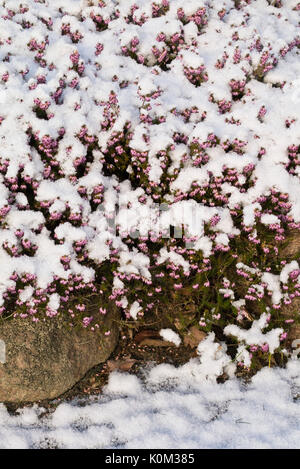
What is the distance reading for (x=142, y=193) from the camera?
136 inches

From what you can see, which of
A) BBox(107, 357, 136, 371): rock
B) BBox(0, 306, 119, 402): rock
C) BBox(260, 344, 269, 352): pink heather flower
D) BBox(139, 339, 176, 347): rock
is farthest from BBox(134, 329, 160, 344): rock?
BBox(260, 344, 269, 352): pink heather flower

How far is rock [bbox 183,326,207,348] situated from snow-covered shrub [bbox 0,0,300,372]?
13 cm

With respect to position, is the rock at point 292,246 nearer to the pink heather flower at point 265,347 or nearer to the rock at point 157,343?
the pink heather flower at point 265,347

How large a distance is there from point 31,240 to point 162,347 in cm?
129


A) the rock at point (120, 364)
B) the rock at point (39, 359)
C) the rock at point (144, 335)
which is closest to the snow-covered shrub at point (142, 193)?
the rock at point (39, 359)

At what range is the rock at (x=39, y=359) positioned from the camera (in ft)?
10.3

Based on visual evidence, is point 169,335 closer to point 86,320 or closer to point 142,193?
point 86,320

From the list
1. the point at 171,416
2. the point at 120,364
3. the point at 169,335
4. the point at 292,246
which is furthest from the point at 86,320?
the point at 292,246

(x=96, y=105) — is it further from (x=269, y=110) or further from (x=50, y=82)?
(x=269, y=110)

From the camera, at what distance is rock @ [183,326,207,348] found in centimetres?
357

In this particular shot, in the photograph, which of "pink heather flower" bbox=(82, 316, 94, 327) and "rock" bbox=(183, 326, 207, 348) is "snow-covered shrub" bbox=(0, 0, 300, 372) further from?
"rock" bbox=(183, 326, 207, 348)

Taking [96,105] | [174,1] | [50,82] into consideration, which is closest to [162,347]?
[96,105]

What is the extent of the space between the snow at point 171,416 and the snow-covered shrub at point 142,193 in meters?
0.28

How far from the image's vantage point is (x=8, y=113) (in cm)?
343
